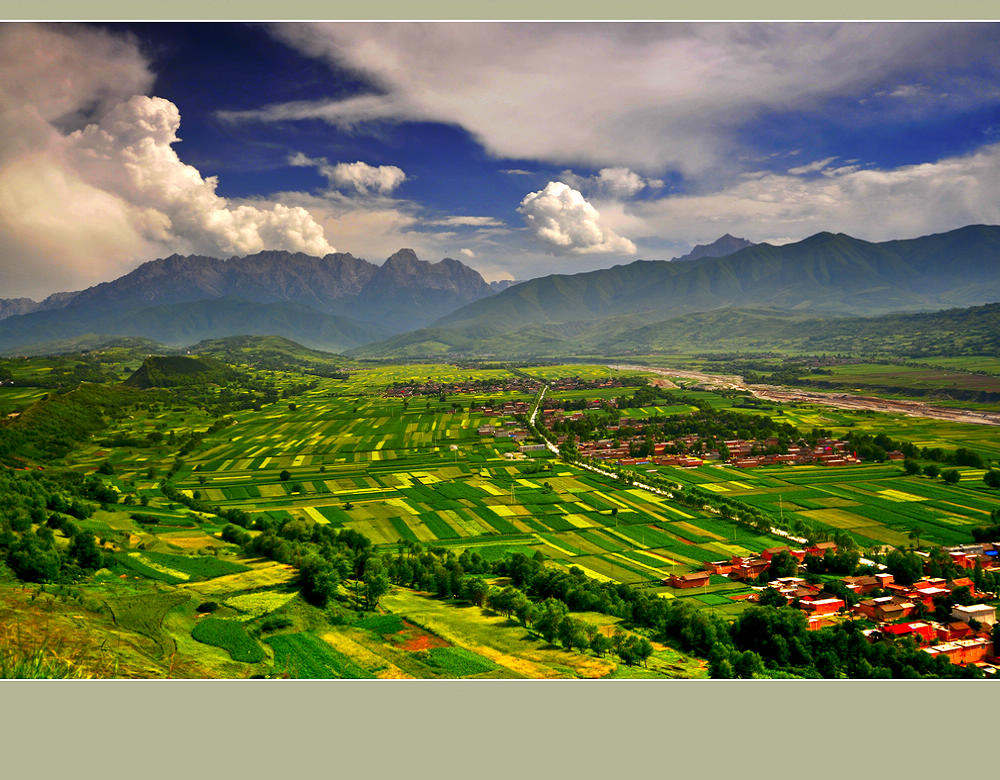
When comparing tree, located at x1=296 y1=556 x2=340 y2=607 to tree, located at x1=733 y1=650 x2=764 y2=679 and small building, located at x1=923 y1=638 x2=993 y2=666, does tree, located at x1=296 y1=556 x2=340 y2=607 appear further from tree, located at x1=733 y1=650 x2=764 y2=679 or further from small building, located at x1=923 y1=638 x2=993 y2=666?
small building, located at x1=923 y1=638 x2=993 y2=666

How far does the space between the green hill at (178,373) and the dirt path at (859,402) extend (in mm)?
59473

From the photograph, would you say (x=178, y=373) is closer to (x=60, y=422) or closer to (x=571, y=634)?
(x=60, y=422)

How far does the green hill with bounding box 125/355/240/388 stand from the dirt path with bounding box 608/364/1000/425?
59473mm

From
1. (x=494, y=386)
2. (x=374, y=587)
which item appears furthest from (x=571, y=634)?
(x=494, y=386)

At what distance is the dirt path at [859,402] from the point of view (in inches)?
1641

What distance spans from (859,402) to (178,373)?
71.4m

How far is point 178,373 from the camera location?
66750mm

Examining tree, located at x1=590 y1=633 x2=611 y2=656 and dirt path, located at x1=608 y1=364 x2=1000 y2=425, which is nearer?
tree, located at x1=590 y1=633 x2=611 y2=656

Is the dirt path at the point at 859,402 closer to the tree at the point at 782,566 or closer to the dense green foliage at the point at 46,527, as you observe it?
the tree at the point at 782,566

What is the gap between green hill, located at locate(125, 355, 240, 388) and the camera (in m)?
62.3

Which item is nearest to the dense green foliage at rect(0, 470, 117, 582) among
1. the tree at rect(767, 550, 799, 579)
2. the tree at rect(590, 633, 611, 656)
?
the tree at rect(590, 633, 611, 656)

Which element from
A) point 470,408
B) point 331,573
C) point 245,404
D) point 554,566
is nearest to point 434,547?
point 554,566

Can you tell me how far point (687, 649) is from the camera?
477 inches

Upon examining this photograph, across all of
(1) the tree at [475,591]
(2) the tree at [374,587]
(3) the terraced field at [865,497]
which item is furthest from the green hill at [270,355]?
(1) the tree at [475,591]
